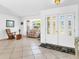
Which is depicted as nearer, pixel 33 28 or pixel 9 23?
pixel 9 23

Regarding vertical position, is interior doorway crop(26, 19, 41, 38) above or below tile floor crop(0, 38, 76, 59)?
above

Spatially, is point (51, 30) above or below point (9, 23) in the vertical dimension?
below

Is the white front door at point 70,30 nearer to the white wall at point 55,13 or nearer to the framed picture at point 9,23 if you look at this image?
the white wall at point 55,13

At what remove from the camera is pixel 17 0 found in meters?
6.65

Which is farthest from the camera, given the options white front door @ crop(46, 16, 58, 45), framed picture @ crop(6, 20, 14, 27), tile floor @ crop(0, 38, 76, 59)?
framed picture @ crop(6, 20, 14, 27)

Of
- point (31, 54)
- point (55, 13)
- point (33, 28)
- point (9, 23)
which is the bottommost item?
point (31, 54)

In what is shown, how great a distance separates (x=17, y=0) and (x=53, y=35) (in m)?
3.17

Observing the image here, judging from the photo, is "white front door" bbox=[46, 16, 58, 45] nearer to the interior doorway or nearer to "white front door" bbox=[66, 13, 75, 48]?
"white front door" bbox=[66, 13, 75, 48]

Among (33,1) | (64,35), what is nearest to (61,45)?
(64,35)

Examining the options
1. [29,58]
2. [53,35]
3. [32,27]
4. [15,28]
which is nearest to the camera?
[29,58]

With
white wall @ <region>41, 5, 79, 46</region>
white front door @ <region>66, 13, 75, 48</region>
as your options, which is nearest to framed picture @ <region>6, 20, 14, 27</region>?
white wall @ <region>41, 5, 79, 46</region>

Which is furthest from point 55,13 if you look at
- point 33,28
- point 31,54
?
point 33,28

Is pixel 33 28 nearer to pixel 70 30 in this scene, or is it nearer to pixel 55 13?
pixel 55 13

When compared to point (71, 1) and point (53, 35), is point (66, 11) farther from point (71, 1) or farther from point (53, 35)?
point (53, 35)
